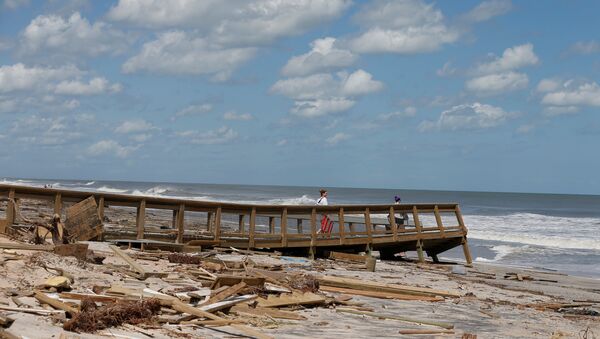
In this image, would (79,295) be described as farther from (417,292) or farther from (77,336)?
(417,292)

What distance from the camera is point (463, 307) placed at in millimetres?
13141

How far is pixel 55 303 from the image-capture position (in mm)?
8953

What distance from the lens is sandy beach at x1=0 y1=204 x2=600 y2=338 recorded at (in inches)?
346

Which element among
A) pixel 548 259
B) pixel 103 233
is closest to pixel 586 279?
pixel 548 259

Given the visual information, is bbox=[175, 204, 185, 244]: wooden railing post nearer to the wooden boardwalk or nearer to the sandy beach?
the wooden boardwalk

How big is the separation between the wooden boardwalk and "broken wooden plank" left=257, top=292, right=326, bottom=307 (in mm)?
7217

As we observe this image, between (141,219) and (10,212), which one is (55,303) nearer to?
(10,212)

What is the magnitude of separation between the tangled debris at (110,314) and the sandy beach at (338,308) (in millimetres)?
116

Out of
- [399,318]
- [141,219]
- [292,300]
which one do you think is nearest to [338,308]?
[292,300]

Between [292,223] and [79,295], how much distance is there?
29.7 meters

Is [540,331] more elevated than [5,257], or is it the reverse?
[5,257]

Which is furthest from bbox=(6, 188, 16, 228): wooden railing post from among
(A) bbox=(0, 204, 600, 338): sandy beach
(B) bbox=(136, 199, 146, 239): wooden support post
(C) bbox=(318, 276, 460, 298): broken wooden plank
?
(C) bbox=(318, 276, 460, 298): broken wooden plank

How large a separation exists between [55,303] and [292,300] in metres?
3.60

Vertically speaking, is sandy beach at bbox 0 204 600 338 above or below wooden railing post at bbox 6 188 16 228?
below
